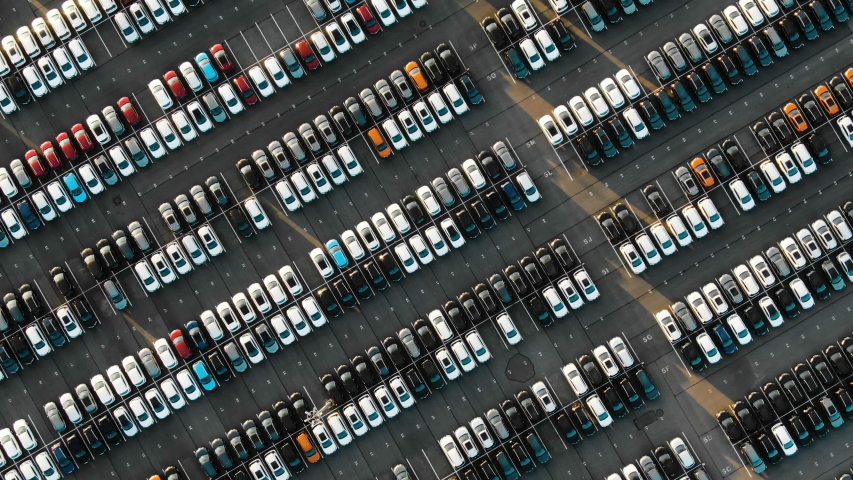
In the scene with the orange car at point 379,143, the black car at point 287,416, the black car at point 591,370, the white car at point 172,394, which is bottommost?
the black car at point 591,370

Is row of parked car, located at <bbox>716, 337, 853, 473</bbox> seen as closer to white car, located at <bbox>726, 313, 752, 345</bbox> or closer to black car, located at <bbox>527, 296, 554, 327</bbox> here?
white car, located at <bbox>726, 313, 752, 345</bbox>

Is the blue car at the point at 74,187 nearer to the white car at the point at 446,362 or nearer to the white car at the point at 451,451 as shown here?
the white car at the point at 446,362

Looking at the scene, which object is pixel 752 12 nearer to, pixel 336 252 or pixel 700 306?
pixel 700 306

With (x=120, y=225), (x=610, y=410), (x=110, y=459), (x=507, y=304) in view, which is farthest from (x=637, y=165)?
(x=110, y=459)

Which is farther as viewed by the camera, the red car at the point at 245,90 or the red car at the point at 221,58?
the red car at the point at 245,90

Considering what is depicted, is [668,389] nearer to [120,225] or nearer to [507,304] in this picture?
[507,304]

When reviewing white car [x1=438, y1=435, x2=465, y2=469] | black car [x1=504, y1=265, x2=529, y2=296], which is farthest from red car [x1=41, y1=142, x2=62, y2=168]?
white car [x1=438, y1=435, x2=465, y2=469]

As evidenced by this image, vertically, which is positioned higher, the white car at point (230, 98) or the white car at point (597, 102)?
the white car at point (230, 98)

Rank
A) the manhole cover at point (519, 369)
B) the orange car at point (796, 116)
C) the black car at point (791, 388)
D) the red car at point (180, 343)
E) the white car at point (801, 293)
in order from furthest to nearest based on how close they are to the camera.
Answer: the manhole cover at point (519, 369)
the black car at point (791, 388)
the orange car at point (796, 116)
the white car at point (801, 293)
the red car at point (180, 343)

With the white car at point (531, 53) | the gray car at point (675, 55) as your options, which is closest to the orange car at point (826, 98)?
the gray car at point (675, 55)
